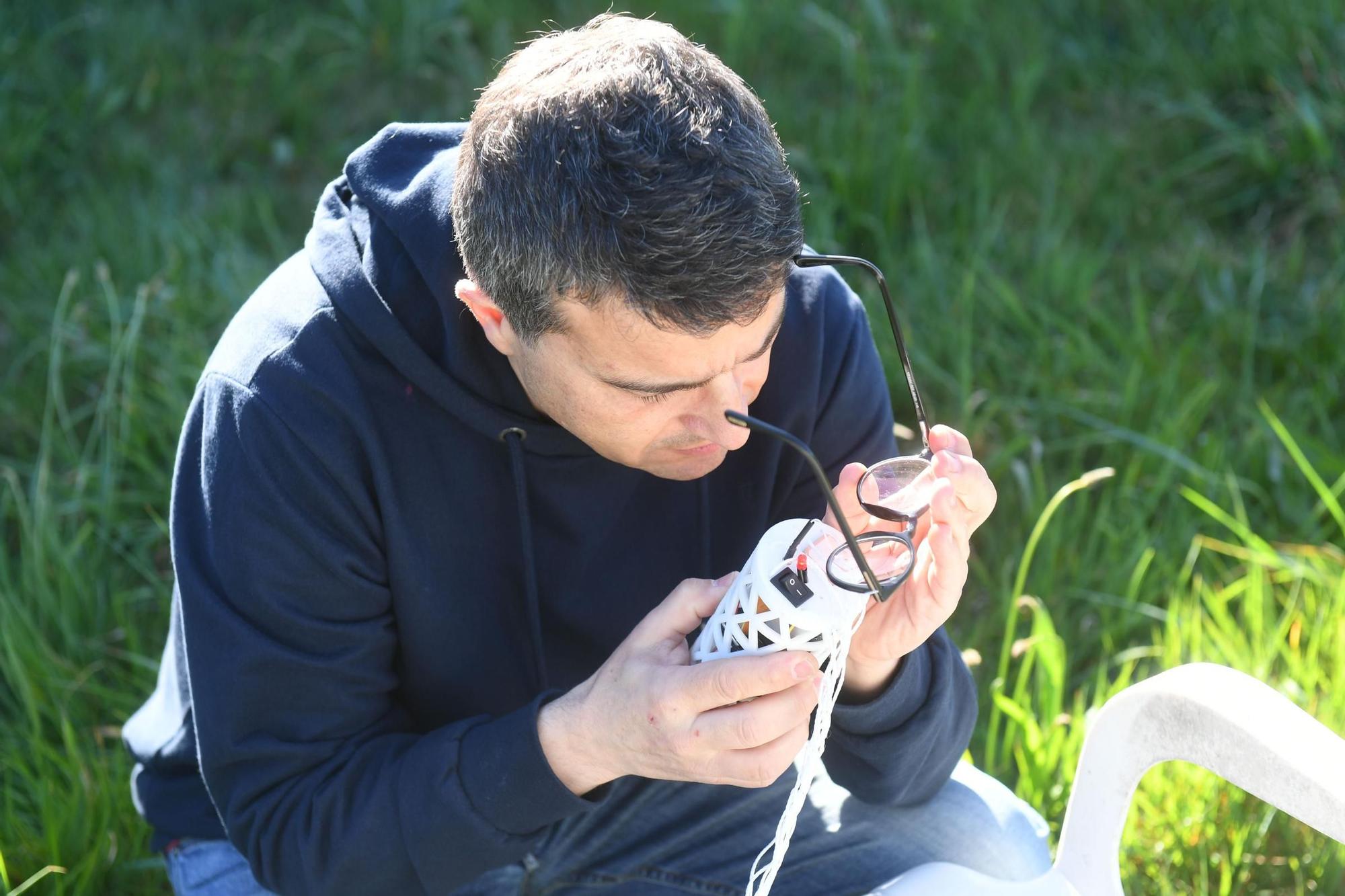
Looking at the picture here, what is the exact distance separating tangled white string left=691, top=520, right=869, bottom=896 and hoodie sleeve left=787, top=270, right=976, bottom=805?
0.34 metres

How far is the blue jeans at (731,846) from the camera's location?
1.96 meters

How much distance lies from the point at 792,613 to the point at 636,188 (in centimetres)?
50

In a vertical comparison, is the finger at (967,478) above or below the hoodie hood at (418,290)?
below

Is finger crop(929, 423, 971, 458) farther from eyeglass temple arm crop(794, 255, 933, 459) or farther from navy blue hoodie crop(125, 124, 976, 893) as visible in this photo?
navy blue hoodie crop(125, 124, 976, 893)

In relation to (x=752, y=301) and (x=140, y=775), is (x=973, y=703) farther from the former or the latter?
(x=140, y=775)

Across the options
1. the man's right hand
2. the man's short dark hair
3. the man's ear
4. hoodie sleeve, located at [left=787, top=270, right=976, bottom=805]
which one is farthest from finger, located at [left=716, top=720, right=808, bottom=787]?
the man's ear

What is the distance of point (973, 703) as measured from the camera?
1.98 m

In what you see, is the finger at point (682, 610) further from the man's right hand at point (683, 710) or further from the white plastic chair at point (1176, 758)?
the white plastic chair at point (1176, 758)

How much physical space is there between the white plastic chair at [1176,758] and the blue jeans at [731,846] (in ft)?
0.36

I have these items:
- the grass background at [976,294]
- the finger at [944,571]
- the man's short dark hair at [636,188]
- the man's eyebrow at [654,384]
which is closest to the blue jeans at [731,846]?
the grass background at [976,294]

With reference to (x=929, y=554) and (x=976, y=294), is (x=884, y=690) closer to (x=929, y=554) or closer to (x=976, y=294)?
(x=929, y=554)

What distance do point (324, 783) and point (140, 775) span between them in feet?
1.47

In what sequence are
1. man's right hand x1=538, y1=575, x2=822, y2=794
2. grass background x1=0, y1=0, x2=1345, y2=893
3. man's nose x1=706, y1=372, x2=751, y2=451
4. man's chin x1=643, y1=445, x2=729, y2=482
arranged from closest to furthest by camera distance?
man's right hand x1=538, y1=575, x2=822, y2=794 → man's nose x1=706, y1=372, x2=751, y2=451 → man's chin x1=643, y1=445, x2=729, y2=482 → grass background x1=0, y1=0, x2=1345, y2=893

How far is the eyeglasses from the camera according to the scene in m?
1.44
